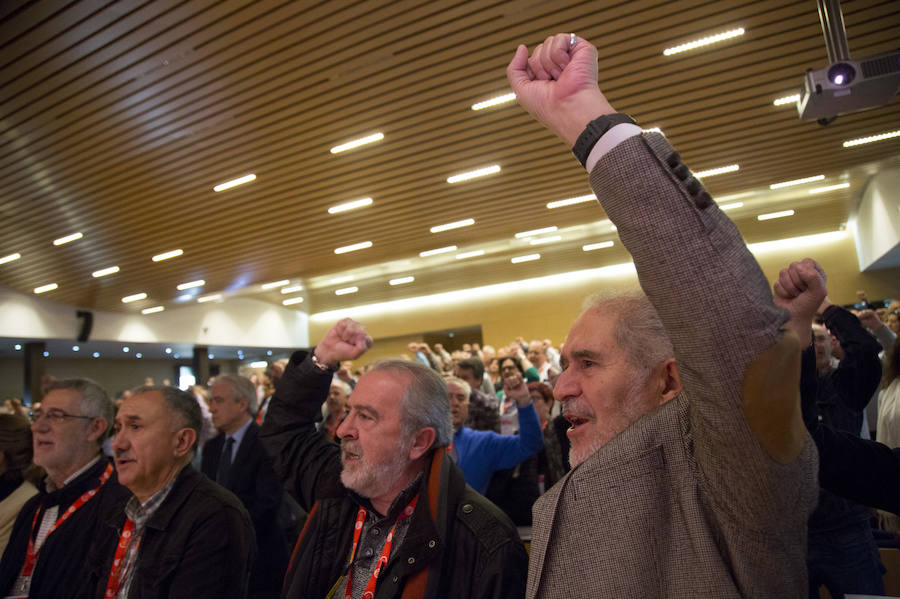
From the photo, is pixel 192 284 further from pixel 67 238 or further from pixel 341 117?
pixel 341 117

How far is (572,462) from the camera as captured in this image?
1.29 meters

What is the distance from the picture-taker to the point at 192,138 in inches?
291

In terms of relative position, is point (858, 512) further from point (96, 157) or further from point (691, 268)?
point (96, 157)

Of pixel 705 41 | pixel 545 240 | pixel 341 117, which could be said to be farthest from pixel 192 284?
pixel 705 41

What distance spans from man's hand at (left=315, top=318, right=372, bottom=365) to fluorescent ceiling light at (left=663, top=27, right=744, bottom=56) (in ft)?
17.5

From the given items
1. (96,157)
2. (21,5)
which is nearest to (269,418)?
(21,5)

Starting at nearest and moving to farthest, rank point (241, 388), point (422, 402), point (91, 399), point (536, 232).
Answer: point (422, 402) → point (91, 399) → point (241, 388) → point (536, 232)

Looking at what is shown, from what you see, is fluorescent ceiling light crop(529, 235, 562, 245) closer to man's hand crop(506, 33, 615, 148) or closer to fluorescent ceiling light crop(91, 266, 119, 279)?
fluorescent ceiling light crop(91, 266, 119, 279)

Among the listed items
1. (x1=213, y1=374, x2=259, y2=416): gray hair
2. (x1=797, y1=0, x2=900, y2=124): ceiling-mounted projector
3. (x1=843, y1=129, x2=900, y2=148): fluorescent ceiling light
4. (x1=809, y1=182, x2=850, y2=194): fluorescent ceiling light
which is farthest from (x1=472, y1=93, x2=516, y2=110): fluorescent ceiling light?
(x1=809, y1=182, x2=850, y2=194): fluorescent ceiling light

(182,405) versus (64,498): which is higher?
(182,405)

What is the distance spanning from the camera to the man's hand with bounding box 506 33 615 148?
0.87 meters

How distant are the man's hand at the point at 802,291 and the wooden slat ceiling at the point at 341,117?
4.81 m

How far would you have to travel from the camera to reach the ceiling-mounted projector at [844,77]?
15.8 feet

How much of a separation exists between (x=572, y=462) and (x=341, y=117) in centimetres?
649
